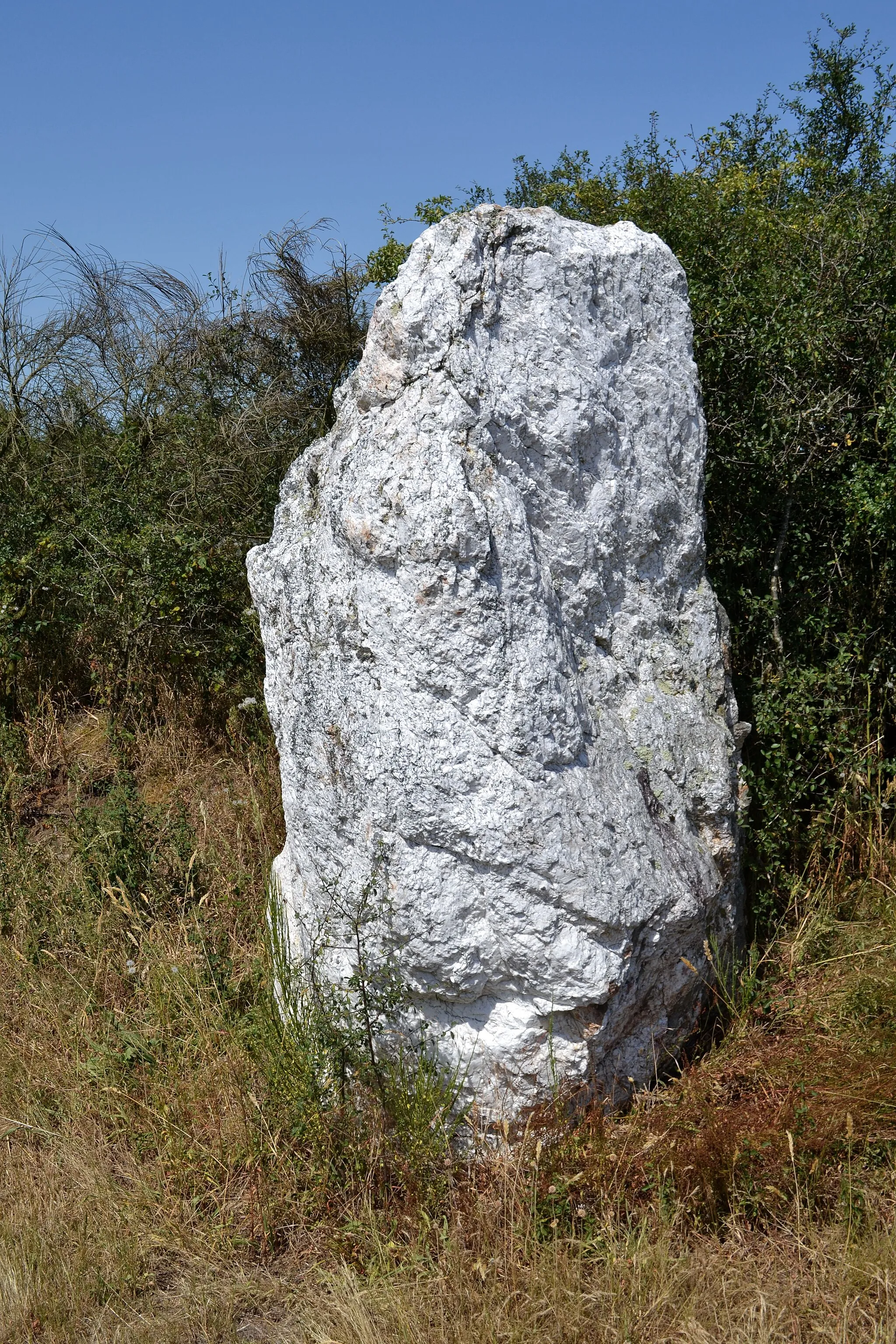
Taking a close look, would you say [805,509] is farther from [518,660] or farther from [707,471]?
[518,660]

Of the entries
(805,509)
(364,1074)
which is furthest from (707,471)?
(364,1074)

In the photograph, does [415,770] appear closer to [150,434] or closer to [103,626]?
[103,626]

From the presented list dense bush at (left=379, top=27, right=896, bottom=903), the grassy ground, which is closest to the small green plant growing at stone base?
the grassy ground

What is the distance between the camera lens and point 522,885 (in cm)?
310

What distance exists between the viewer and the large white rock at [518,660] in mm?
3127

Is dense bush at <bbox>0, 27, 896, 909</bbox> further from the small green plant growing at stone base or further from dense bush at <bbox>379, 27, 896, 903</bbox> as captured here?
the small green plant growing at stone base

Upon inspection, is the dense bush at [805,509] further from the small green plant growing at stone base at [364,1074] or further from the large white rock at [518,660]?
the small green plant growing at stone base at [364,1074]

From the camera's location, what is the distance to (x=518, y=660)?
3.16 meters

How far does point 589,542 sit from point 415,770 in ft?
3.41

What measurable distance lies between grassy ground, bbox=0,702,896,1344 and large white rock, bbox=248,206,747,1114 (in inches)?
12.5

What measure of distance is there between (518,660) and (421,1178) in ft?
5.09

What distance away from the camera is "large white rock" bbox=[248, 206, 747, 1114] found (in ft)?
10.3

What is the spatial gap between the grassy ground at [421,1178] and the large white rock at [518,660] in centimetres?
32

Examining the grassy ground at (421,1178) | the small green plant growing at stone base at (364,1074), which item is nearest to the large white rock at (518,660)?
the small green plant growing at stone base at (364,1074)
